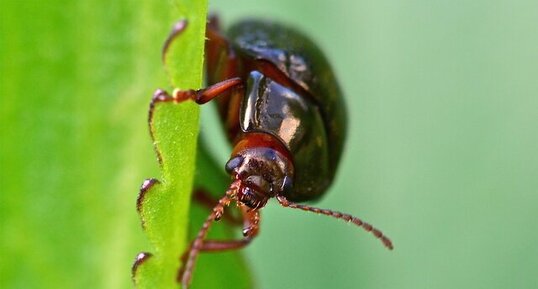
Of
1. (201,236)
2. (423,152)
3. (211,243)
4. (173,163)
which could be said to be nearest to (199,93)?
(173,163)

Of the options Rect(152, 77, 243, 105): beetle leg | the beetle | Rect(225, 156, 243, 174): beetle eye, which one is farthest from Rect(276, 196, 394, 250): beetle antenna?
Rect(152, 77, 243, 105): beetle leg

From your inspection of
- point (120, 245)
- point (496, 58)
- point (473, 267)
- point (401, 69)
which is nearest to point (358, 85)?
point (401, 69)

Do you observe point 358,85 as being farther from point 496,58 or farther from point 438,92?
point 496,58

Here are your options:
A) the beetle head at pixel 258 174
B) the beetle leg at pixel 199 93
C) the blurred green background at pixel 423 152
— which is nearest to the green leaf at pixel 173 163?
the beetle leg at pixel 199 93

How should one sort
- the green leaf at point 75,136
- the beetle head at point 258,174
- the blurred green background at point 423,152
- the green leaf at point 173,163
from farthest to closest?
the blurred green background at point 423,152 < the beetle head at point 258,174 < the green leaf at point 75,136 < the green leaf at point 173,163

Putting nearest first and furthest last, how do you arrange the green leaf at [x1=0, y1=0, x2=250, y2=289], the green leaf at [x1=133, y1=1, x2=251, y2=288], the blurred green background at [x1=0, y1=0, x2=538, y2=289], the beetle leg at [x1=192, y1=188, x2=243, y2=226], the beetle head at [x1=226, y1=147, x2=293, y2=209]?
the green leaf at [x1=133, y1=1, x2=251, y2=288] < the green leaf at [x1=0, y1=0, x2=250, y2=289] < the beetle head at [x1=226, y1=147, x2=293, y2=209] < the beetle leg at [x1=192, y1=188, x2=243, y2=226] < the blurred green background at [x1=0, y1=0, x2=538, y2=289]

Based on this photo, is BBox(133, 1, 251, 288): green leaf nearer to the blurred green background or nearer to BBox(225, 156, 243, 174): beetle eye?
BBox(225, 156, 243, 174): beetle eye

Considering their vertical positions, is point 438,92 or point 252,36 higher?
point 252,36

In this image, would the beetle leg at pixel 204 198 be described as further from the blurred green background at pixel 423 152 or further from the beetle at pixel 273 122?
the blurred green background at pixel 423 152
